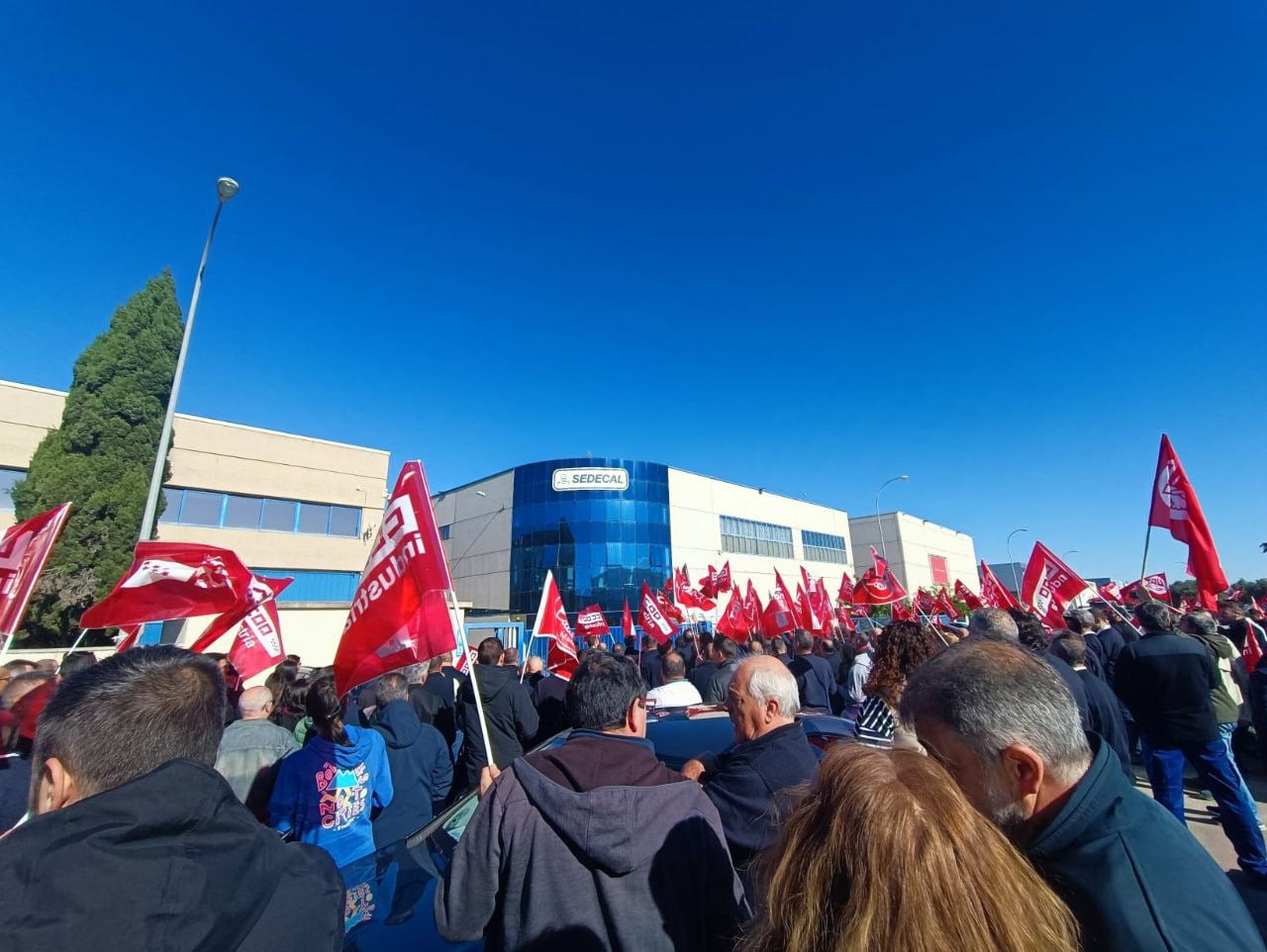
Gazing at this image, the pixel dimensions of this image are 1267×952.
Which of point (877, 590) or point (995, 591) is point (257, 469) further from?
point (995, 591)

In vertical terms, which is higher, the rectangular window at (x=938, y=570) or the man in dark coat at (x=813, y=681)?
the rectangular window at (x=938, y=570)

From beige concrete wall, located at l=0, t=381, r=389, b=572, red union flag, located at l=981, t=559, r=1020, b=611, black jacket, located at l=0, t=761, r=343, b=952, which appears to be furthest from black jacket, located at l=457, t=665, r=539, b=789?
beige concrete wall, located at l=0, t=381, r=389, b=572

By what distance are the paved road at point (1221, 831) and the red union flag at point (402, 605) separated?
5.59 meters

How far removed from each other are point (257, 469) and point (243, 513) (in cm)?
188

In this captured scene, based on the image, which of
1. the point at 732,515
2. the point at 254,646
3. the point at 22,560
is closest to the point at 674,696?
the point at 254,646

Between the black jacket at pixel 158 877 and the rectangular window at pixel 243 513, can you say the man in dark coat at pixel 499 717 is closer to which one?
the black jacket at pixel 158 877

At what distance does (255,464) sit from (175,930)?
27228 millimetres

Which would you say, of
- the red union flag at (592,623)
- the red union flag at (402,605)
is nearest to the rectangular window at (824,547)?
the red union flag at (592,623)

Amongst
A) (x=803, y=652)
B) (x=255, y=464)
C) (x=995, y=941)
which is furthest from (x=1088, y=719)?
(x=255, y=464)

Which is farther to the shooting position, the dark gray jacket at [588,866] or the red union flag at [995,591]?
the red union flag at [995,591]

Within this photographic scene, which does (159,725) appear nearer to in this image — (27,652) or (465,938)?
(465,938)

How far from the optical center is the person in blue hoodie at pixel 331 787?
333 cm

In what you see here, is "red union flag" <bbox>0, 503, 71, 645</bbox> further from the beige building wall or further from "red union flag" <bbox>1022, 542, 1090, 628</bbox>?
the beige building wall

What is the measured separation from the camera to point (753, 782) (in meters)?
2.65
